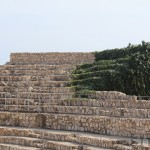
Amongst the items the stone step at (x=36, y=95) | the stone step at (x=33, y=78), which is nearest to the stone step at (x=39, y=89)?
the stone step at (x=36, y=95)

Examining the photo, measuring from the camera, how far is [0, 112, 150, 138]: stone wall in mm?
19844

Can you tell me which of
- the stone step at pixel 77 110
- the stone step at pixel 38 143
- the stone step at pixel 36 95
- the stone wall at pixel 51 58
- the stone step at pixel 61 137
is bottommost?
the stone step at pixel 38 143

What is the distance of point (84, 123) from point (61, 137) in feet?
5.44

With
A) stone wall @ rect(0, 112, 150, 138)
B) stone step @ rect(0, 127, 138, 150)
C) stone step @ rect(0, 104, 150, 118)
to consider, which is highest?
stone step @ rect(0, 104, 150, 118)

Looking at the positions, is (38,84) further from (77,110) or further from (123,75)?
(77,110)

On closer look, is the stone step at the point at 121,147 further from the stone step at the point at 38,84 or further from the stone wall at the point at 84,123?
the stone step at the point at 38,84

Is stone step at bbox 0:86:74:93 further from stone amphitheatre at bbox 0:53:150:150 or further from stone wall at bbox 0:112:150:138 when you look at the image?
stone wall at bbox 0:112:150:138

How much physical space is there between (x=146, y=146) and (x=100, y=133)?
4.38m

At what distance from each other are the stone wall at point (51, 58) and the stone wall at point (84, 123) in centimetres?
1087

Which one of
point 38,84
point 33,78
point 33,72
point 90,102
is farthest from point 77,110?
point 33,72

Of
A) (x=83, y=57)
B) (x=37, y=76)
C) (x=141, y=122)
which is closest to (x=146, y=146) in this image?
(x=141, y=122)

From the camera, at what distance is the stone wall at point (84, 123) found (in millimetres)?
19844

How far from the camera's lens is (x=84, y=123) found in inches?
845

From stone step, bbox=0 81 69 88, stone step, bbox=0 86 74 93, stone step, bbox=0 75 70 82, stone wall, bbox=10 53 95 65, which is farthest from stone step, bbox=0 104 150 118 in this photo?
stone wall, bbox=10 53 95 65
